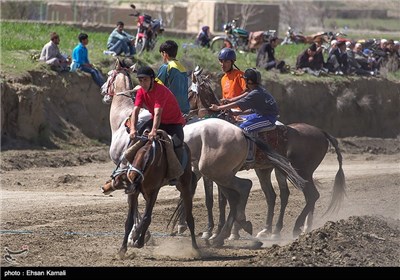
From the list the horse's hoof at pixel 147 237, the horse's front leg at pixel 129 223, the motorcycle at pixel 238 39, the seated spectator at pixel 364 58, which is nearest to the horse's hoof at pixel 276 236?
the horse's hoof at pixel 147 237

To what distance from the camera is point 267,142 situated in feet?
55.4

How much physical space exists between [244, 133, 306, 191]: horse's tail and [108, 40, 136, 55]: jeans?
43.8 ft

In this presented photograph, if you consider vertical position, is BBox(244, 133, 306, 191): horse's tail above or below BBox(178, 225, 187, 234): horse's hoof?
above

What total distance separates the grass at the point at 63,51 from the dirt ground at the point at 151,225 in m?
2.86

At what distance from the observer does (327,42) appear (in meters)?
38.3

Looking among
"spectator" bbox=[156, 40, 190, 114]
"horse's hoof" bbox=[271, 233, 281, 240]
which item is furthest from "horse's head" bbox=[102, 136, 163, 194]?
"horse's hoof" bbox=[271, 233, 281, 240]

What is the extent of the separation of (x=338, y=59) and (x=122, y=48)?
9225 millimetres

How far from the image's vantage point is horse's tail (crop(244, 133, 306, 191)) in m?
16.1

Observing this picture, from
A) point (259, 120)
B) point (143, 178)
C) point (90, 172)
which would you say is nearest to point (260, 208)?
point (259, 120)

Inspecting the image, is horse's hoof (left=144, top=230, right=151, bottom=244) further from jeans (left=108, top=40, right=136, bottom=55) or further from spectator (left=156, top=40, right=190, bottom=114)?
jeans (left=108, top=40, right=136, bottom=55)

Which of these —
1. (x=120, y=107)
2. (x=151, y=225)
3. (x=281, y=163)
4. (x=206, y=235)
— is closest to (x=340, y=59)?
(x=151, y=225)

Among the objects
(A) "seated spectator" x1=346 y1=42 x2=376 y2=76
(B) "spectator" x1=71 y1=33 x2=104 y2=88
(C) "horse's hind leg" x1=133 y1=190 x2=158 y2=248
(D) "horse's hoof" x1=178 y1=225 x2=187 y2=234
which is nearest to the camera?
(C) "horse's hind leg" x1=133 y1=190 x2=158 y2=248

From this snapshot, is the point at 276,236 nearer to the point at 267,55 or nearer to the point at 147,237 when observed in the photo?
the point at 147,237

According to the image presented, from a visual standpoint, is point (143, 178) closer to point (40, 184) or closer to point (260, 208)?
point (260, 208)
